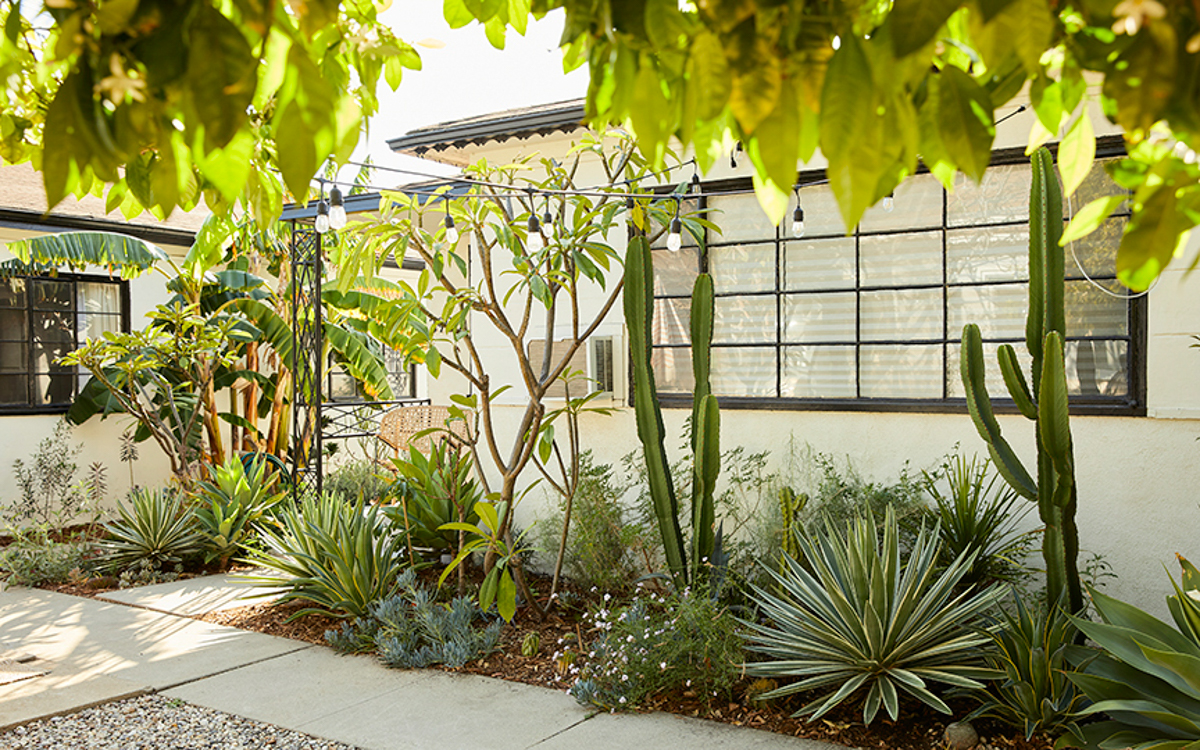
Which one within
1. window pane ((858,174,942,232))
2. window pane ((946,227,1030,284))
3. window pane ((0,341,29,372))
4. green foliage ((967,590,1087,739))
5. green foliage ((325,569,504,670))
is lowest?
green foliage ((325,569,504,670))

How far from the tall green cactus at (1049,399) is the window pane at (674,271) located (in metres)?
2.73

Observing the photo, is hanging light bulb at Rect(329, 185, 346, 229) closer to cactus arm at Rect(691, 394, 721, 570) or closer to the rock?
cactus arm at Rect(691, 394, 721, 570)

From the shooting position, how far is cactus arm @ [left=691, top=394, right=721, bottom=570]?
489cm

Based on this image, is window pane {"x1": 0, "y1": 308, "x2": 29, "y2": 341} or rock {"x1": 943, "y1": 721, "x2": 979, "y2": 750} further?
window pane {"x1": 0, "y1": 308, "x2": 29, "y2": 341}

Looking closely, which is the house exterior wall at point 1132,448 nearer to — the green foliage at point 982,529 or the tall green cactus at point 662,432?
the green foliage at point 982,529

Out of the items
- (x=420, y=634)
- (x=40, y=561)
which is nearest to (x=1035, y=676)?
(x=420, y=634)

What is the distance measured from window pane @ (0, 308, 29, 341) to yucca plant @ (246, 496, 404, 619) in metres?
5.39

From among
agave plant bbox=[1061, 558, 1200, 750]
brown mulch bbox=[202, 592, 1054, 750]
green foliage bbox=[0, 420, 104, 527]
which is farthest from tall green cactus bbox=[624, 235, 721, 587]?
green foliage bbox=[0, 420, 104, 527]

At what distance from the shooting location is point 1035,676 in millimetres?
3650

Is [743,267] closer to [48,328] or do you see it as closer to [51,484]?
[51,484]

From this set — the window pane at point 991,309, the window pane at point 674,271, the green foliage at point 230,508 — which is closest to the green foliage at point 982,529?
the window pane at point 991,309

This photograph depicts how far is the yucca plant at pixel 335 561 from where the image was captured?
220 inches

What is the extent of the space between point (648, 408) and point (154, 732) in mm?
2997

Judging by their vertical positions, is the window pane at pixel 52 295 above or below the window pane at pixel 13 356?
above
